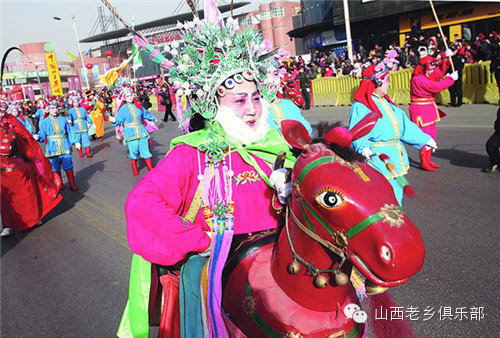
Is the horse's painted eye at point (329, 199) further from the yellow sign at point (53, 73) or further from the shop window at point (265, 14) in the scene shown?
the shop window at point (265, 14)

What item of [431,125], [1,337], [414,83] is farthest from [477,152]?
[1,337]

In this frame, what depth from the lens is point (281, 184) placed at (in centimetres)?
194

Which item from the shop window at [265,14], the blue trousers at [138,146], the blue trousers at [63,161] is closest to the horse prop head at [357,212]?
the blue trousers at [138,146]

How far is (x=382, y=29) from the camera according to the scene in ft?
89.4

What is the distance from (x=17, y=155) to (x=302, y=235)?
24.0 feet

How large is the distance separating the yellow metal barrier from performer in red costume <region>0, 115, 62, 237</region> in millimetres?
13497

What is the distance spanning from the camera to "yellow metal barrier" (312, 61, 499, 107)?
13.6m

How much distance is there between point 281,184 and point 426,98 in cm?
670

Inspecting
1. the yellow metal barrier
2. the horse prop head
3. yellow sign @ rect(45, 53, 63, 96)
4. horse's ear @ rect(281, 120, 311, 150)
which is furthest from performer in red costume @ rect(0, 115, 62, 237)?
yellow sign @ rect(45, 53, 63, 96)

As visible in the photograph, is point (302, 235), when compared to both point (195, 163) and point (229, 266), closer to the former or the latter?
point (229, 266)

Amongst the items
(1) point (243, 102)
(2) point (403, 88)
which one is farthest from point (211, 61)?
(2) point (403, 88)

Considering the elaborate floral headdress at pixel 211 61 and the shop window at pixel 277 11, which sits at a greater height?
the shop window at pixel 277 11

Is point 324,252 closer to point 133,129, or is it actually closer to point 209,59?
point 209,59

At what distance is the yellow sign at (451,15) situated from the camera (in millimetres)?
21133
